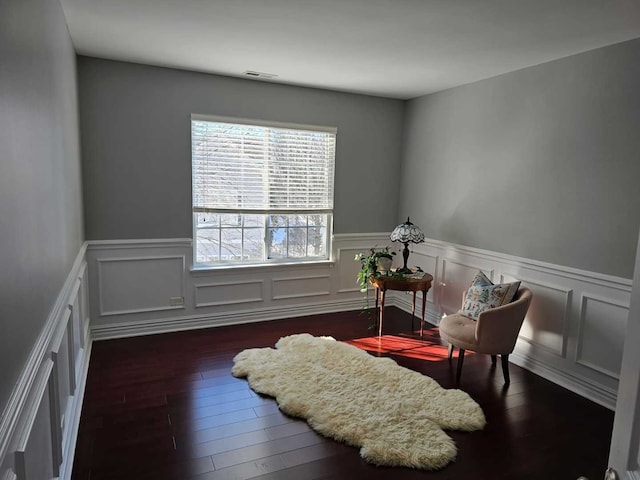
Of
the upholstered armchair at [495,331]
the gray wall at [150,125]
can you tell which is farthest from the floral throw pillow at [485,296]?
the gray wall at [150,125]

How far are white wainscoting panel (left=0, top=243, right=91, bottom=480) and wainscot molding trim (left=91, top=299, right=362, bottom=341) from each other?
1058mm

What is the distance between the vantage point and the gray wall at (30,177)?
1.20m

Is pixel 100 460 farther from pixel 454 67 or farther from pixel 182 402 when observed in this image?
pixel 454 67

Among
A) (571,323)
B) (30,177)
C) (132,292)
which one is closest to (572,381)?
(571,323)

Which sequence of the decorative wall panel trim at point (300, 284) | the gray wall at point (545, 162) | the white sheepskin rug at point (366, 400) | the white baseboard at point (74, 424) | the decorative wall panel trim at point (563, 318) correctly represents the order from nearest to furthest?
the white baseboard at point (74, 424) < the white sheepskin rug at point (366, 400) < the gray wall at point (545, 162) < the decorative wall panel trim at point (563, 318) < the decorative wall panel trim at point (300, 284)

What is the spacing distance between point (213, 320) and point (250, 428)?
77.4 inches

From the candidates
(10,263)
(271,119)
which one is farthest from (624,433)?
(271,119)

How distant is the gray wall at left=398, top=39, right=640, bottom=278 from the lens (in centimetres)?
291

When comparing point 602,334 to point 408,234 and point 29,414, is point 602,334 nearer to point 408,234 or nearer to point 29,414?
point 408,234

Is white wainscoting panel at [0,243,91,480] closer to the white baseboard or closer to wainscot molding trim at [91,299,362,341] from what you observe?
the white baseboard

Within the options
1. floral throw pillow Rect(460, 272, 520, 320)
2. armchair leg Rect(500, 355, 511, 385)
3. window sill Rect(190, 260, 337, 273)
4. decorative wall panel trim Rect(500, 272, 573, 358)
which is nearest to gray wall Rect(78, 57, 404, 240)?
window sill Rect(190, 260, 337, 273)

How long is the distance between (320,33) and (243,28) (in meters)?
0.52

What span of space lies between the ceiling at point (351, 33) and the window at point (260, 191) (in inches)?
→ 27.7

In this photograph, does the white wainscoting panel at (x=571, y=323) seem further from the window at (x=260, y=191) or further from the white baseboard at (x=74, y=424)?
the white baseboard at (x=74, y=424)
